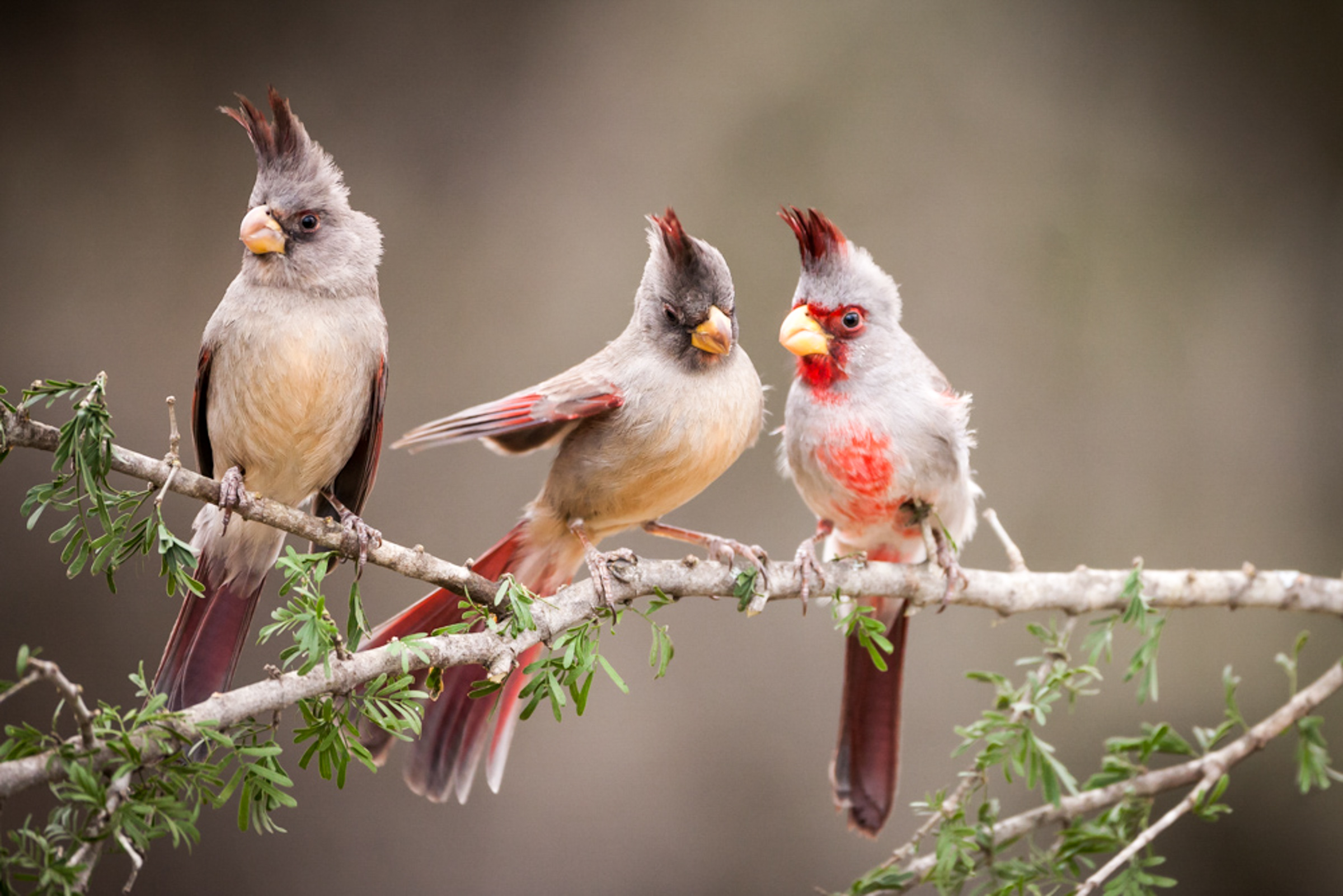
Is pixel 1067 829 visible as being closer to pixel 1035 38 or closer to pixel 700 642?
pixel 700 642

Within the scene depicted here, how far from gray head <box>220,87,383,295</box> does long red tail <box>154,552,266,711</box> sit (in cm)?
43

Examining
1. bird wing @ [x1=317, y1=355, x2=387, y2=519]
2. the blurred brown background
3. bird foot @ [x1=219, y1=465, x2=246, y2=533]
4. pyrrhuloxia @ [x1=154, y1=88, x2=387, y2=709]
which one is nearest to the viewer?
bird foot @ [x1=219, y1=465, x2=246, y2=533]

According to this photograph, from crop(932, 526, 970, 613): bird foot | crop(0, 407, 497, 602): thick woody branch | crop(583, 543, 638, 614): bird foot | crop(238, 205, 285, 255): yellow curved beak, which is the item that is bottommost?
crop(0, 407, 497, 602): thick woody branch

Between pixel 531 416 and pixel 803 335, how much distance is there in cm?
48

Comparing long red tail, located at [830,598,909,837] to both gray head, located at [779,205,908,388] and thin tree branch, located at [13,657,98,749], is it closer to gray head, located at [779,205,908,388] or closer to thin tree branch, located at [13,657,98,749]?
gray head, located at [779,205,908,388]

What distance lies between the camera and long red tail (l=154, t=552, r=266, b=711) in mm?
1413

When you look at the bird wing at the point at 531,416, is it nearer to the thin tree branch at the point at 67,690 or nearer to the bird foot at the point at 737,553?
the bird foot at the point at 737,553

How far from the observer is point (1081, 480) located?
11.2 ft

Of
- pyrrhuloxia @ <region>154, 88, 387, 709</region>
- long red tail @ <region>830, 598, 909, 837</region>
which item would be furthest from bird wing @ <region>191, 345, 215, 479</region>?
long red tail @ <region>830, 598, 909, 837</region>

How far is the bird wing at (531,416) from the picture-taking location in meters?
1.45

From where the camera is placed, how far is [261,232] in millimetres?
1345

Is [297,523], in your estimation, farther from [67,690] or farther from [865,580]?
[865,580]

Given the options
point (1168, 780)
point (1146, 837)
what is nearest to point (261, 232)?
point (1146, 837)

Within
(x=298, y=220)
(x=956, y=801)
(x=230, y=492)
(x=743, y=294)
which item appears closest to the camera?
(x=230, y=492)
